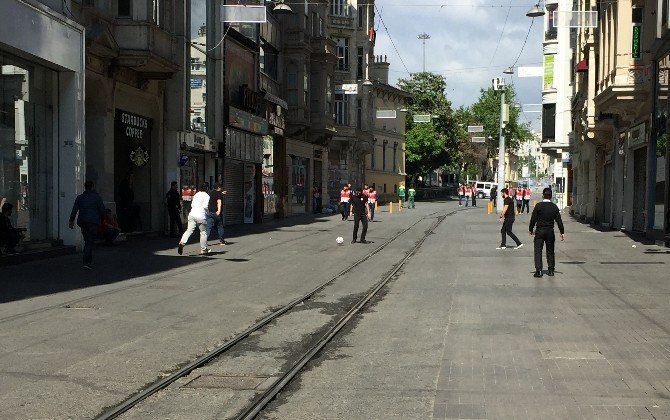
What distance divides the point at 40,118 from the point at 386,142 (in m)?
60.8

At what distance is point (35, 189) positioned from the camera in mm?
20250

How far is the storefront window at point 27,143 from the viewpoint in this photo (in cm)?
1862

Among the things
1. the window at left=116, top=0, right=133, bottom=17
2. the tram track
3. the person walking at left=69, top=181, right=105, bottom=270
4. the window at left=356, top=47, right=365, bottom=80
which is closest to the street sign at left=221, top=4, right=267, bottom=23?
the window at left=116, top=0, right=133, bottom=17

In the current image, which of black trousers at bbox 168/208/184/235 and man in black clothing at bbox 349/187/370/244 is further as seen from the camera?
black trousers at bbox 168/208/184/235

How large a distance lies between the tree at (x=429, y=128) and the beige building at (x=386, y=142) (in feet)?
10.4

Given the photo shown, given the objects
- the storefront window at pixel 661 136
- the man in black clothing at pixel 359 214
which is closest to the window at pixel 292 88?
the man in black clothing at pixel 359 214

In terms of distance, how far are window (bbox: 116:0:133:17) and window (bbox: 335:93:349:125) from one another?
34430mm

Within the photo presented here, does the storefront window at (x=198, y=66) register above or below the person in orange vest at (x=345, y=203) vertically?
above

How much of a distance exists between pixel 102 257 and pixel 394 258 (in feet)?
22.9

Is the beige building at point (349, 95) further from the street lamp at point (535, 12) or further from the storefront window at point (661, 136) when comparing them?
the storefront window at point (661, 136)

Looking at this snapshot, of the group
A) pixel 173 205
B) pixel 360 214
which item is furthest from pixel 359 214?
pixel 173 205

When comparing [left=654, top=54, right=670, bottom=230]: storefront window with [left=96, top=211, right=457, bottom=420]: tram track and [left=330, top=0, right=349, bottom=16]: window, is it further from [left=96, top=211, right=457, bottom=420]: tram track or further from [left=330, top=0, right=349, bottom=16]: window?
[left=330, top=0, right=349, bottom=16]: window

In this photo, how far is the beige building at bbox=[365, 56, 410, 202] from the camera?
76875 mm

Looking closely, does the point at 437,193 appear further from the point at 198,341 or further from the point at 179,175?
the point at 198,341
